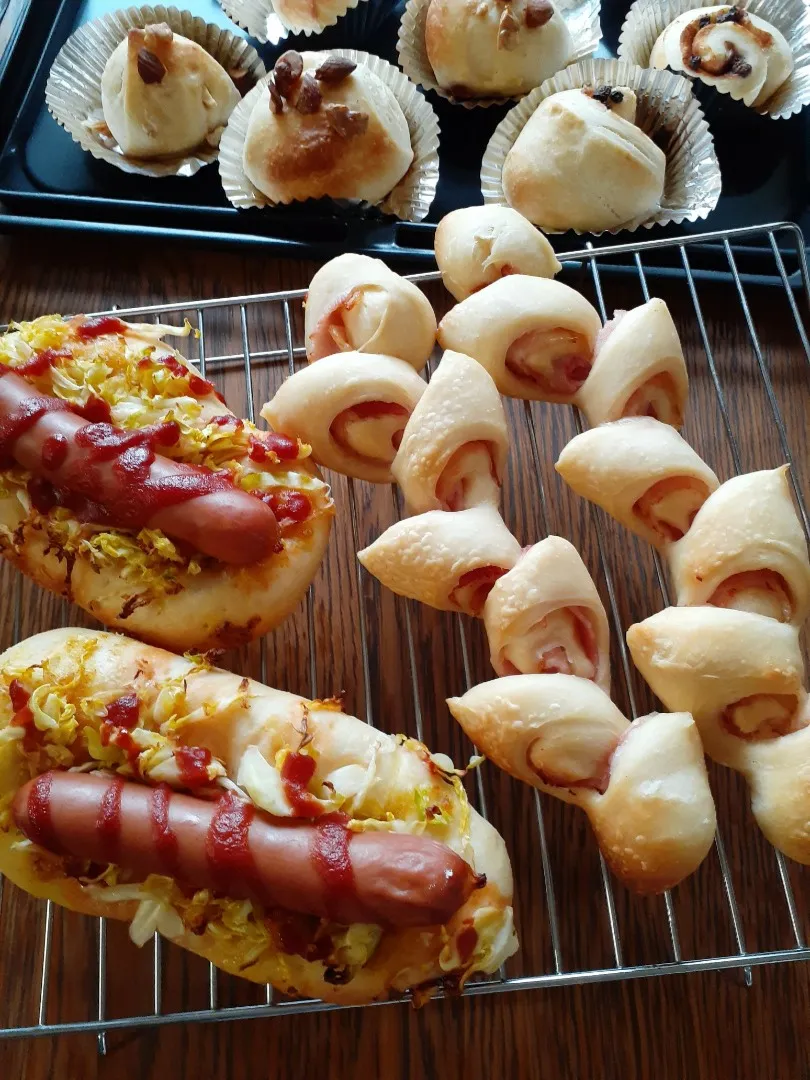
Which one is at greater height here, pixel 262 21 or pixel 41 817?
pixel 262 21

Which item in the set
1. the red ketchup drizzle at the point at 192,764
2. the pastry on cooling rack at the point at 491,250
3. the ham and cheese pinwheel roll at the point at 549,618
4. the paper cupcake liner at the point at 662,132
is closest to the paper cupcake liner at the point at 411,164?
the paper cupcake liner at the point at 662,132

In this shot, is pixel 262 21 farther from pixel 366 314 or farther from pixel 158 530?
pixel 158 530

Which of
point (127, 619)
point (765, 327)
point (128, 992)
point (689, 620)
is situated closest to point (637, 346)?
point (689, 620)

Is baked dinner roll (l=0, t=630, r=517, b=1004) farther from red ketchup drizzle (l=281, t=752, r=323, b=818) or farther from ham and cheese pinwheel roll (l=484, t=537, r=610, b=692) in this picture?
ham and cheese pinwheel roll (l=484, t=537, r=610, b=692)

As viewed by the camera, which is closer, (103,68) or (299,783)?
(299,783)

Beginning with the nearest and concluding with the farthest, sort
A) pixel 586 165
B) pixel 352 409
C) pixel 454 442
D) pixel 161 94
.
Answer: pixel 454 442, pixel 352 409, pixel 586 165, pixel 161 94

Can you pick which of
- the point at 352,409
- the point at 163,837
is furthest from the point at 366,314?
the point at 163,837
